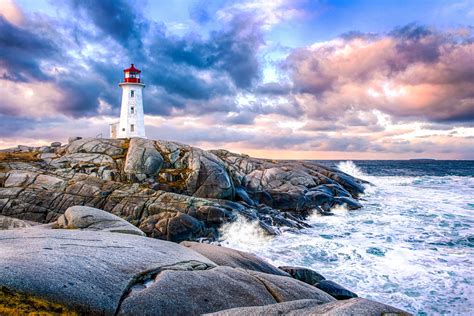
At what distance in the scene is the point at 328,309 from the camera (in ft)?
20.6

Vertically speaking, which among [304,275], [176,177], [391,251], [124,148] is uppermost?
[124,148]

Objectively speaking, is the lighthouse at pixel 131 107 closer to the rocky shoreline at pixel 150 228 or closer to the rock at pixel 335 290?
the rocky shoreline at pixel 150 228

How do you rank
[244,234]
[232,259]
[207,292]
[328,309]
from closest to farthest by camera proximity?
[328,309] → [207,292] → [232,259] → [244,234]

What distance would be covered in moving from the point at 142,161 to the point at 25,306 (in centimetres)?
2673

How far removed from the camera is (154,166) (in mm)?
32531

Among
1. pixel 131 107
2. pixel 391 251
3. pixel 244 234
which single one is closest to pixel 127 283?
pixel 244 234

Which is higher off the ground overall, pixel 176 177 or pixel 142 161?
pixel 142 161

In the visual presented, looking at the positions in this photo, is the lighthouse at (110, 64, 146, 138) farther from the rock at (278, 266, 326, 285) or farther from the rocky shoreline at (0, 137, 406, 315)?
the rock at (278, 266, 326, 285)

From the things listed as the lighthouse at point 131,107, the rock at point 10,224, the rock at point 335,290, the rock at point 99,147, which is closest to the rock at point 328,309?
the rock at point 335,290

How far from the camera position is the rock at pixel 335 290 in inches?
480

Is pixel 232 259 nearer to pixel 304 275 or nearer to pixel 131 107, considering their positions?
pixel 304 275

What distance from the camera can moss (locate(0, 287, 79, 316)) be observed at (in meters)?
6.11

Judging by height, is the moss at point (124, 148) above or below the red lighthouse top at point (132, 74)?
below

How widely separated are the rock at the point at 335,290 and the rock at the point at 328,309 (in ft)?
18.9
